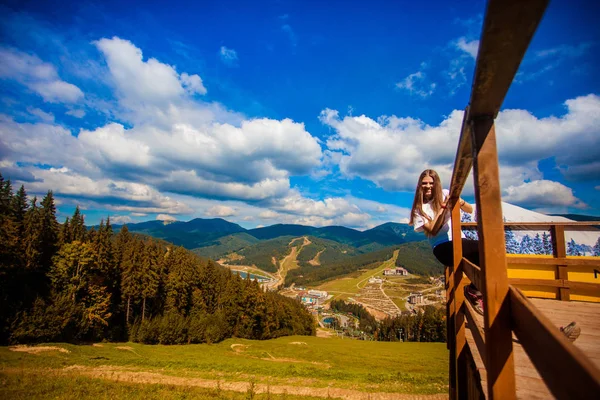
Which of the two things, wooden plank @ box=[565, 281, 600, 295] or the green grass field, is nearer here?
wooden plank @ box=[565, 281, 600, 295]

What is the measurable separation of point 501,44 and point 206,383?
2153 centimetres

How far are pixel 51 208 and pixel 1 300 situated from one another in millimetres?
26917

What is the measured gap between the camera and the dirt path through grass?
635 inches

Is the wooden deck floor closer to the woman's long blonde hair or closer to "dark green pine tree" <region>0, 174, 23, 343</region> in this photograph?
the woman's long blonde hair

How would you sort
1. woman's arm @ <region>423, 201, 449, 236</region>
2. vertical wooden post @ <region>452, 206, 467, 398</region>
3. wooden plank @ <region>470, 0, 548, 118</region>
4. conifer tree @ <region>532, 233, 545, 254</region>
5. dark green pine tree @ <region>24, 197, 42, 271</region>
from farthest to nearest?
dark green pine tree @ <region>24, 197, 42, 271</region> < conifer tree @ <region>532, 233, 545, 254</region> < woman's arm @ <region>423, 201, 449, 236</region> < vertical wooden post @ <region>452, 206, 467, 398</region> < wooden plank @ <region>470, 0, 548, 118</region>

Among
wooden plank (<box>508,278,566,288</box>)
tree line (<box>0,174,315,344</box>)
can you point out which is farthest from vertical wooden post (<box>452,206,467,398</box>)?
tree line (<box>0,174,315,344</box>)

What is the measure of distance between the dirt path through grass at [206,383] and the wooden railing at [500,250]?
17151 millimetres

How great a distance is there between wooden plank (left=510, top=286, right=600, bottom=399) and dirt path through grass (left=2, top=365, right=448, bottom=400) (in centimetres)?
1747

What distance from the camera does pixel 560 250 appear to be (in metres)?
5.66

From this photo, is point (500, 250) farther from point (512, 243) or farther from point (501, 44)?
point (512, 243)

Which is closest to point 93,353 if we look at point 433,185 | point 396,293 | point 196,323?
Answer: point 196,323

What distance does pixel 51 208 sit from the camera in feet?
153

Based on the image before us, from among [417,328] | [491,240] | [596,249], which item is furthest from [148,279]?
[417,328]

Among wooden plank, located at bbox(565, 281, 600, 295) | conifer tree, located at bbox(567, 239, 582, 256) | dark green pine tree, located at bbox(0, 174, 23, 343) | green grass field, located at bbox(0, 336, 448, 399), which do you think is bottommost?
green grass field, located at bbox(0, 336, 448, 399)
